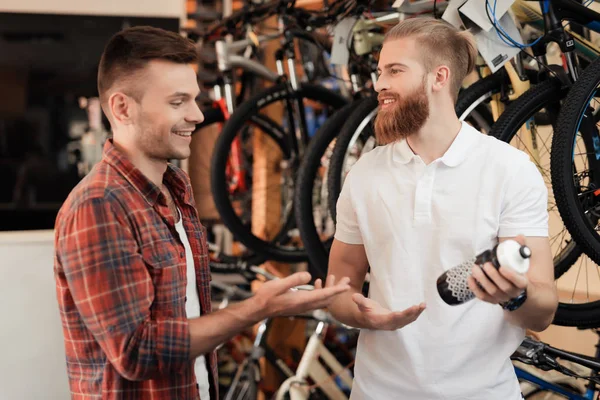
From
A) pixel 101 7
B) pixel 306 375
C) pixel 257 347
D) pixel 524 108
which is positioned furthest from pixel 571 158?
pixel 101 7

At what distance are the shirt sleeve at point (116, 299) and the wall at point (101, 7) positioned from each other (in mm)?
3781

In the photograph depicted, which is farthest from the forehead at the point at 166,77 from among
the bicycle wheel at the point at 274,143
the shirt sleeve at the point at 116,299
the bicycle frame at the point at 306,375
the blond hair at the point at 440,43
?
the bicycle frame at the point at 306,375

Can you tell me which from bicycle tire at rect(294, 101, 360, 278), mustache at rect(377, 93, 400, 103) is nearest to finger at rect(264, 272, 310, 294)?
mustache at rect(377, 93, 400, 103)

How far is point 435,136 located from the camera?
159cm

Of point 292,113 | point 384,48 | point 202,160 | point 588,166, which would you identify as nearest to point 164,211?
point 384,48

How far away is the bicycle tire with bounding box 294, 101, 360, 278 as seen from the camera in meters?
2.69

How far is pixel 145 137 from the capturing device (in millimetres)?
1358

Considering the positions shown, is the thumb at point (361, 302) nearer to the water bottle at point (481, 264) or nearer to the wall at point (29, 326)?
the water bottle at point (481, 264)

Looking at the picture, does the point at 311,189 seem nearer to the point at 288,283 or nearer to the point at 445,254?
the point at 445,254

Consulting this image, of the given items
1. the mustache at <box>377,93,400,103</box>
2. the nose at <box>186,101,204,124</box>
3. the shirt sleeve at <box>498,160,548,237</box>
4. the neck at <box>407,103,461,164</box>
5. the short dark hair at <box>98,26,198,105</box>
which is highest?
the short dark hair at <box>98,26,198,105</box>

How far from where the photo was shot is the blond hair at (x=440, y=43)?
159 centimetres

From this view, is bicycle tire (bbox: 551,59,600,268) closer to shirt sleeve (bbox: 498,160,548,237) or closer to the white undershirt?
shirt sleeve (bbox: 498,160,548,237)

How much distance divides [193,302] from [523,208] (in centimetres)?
69

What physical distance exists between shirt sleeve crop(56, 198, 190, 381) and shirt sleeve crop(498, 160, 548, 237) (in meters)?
0.68
